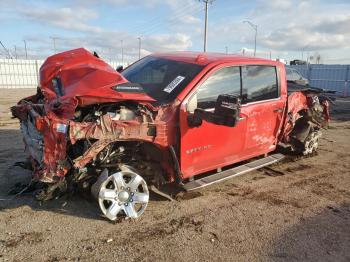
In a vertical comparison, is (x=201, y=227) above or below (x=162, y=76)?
below

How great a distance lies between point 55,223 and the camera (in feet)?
13.4

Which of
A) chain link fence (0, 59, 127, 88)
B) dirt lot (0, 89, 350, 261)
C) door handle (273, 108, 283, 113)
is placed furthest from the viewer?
chain link fence (0, 59, 127, 88)

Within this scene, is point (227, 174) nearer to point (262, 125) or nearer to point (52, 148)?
point (262, 125)

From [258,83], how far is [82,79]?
265 cm

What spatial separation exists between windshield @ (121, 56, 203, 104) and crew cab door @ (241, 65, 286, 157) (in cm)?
94

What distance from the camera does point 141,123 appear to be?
411 centimetres

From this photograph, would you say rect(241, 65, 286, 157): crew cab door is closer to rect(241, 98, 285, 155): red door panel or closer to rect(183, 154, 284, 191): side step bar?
rect(241, 98, 285, 155): red door panel

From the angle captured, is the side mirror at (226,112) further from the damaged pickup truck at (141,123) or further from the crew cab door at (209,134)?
the crew cab door at (209,134)

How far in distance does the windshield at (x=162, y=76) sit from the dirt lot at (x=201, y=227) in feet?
4.66

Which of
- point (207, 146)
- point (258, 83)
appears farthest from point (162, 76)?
point (258, 83)

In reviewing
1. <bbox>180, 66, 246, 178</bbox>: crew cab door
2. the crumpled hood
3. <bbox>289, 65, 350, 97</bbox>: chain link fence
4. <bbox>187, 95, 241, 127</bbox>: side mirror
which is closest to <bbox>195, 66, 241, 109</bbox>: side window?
<bbox>180, 66, 246, 178</bbox>: crew cab door

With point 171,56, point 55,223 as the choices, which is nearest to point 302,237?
point 55,223

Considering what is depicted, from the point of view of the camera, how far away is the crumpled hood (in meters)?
3.94

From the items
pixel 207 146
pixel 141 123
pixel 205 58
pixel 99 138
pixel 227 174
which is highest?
pixel 205 58
